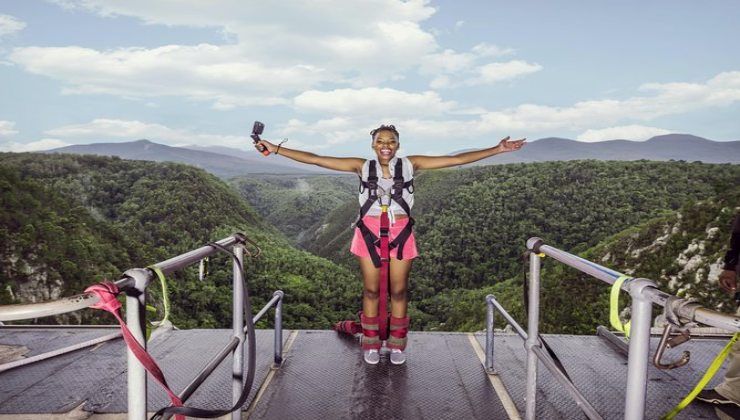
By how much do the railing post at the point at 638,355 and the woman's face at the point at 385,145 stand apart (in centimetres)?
266

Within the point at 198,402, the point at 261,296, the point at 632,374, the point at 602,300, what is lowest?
the point at 261,296

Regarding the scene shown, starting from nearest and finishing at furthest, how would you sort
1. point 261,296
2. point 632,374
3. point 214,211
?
point 632,374 → point 261,296 → point 214,211

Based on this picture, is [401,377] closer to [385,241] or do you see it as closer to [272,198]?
[385,241]

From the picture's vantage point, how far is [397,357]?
4320mm

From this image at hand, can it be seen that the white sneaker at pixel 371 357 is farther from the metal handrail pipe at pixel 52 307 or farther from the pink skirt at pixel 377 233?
the metal handrail pipe at pixel 52 307

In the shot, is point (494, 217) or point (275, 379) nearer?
point (275, 379)

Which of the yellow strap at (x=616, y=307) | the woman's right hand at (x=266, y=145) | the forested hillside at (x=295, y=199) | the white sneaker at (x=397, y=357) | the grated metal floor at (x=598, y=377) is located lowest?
the forested hillside at (x=295, y=199)

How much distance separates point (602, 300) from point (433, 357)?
12.8 meters

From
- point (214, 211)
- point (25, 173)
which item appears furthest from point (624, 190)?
point (25, 173)

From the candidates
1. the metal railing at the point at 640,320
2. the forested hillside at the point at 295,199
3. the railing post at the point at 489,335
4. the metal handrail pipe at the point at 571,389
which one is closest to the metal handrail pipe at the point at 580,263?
the metal railing at the point at 640,320

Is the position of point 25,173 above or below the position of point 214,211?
above

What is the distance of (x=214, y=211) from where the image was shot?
3581 cm

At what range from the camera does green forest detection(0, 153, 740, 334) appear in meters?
15.0

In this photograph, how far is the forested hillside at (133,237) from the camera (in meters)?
14.8
